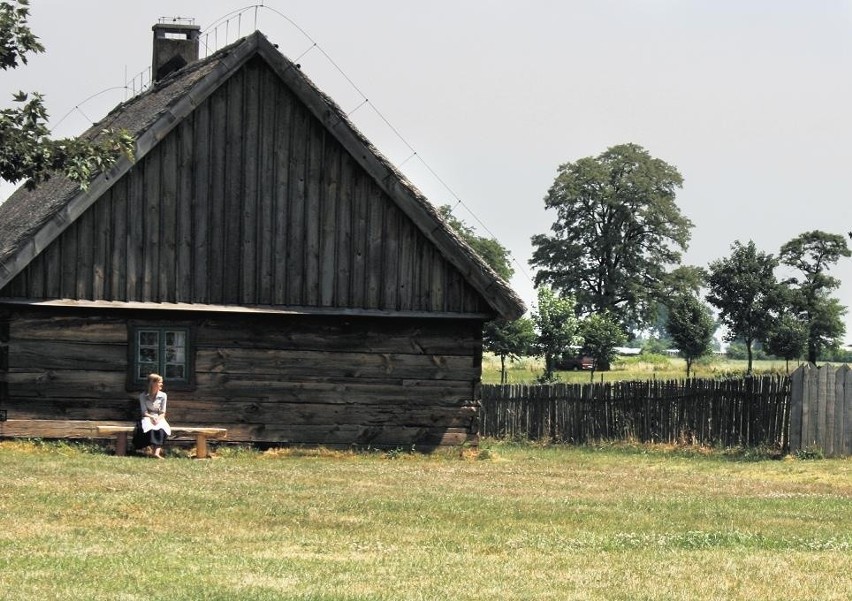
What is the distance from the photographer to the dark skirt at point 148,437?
78.3 feet

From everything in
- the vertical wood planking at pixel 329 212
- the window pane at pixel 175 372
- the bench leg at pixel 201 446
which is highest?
the vertical wood planking at pixel 329 212

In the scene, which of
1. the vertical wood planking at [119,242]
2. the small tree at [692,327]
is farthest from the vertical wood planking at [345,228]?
the small tree at [692,327]

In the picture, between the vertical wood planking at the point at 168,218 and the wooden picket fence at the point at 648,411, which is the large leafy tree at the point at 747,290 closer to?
the wooden picket fence at the point at 648,411

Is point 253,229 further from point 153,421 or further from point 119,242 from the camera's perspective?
point 153,421

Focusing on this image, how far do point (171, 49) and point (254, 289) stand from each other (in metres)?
11.4

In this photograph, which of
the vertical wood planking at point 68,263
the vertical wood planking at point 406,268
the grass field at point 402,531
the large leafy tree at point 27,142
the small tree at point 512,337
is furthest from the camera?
the small tree at point 512,337

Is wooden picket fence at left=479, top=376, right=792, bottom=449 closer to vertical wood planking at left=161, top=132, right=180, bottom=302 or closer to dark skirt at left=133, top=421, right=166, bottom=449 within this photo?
vertical wood planking at left=161, top=132, right=180, bottom=302

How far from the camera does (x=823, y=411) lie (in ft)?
91.6

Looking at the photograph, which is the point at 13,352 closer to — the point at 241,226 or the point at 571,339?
the point at 241,226

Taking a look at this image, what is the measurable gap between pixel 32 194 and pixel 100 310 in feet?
22.3

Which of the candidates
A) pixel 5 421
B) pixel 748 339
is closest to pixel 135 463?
pixel 5 421

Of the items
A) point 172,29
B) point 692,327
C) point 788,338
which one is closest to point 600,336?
point 692,327

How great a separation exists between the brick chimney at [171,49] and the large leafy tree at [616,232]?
60.6 m

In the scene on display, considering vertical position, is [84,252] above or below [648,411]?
above
